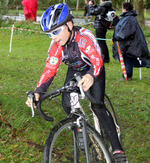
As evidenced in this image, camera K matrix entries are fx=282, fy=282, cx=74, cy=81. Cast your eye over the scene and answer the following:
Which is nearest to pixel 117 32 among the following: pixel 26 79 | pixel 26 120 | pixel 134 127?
pixel 26 79

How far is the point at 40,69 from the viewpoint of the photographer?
1111cm

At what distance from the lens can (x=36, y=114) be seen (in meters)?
5.70

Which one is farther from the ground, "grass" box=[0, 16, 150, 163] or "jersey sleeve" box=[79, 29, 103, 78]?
"jersey sleeve" box=[79, 29, 103, 78]

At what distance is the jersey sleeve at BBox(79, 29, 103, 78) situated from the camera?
3337 millimetres

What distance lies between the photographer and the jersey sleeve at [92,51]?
3.34 m

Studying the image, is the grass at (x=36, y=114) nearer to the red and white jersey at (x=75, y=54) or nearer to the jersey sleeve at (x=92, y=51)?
the red and white jersey at (x=75, y=54)

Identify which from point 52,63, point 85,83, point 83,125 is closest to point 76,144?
point 83,125

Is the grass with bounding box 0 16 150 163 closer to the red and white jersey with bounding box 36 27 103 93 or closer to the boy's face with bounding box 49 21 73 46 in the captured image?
the red and white jersey with bounding box 36 27 103 93

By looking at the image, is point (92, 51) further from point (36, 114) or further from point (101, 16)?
point (101, 16)

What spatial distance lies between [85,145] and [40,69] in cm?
830

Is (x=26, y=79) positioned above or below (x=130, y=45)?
below

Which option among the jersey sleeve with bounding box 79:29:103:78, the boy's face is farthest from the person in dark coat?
the boy's face

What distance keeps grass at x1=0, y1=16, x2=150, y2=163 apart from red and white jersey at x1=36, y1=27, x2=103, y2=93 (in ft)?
4.98

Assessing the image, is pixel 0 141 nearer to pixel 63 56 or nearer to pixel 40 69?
pixel 63 56
